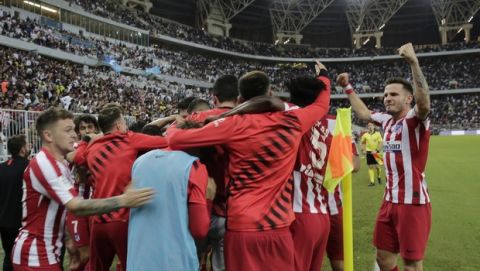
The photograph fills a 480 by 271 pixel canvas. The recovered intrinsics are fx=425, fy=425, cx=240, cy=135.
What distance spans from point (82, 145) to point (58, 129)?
139cm

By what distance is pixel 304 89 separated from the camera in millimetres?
3969

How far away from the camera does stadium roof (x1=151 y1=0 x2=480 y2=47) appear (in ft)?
216

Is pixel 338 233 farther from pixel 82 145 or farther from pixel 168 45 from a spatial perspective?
pixel 168 45

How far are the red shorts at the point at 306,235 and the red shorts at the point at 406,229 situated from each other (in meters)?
1.16

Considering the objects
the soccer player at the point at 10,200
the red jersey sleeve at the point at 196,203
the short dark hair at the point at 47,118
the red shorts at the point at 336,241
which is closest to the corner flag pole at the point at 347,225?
the red shorts at the point at 336,241

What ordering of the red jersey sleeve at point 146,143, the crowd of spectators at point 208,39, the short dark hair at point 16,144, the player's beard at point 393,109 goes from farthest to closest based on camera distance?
the crowd of spectators at point 208,39 → the short dark hair at point 16,144 → the player's beard at point 393,109 → the red jersey sleeve at point 146,143

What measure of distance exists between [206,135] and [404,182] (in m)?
2.66

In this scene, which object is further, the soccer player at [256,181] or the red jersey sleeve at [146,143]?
the red jersey sleeve at [146,143]

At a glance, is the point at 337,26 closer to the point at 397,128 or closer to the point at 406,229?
the point at 397,128

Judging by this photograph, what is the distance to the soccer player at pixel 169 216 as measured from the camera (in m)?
2.82

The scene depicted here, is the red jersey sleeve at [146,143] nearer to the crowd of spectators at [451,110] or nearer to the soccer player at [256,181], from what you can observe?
the soccer player at [256,181]

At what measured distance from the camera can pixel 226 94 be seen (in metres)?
3.93

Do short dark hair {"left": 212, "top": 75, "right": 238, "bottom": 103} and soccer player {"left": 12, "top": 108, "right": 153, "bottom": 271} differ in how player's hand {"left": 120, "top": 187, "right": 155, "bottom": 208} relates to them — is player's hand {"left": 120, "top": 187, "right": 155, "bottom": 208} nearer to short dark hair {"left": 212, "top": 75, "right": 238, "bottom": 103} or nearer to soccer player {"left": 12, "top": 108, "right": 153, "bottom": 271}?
soccer player {"left": 12, "top": 108, "right": 153, "bottom": 271}

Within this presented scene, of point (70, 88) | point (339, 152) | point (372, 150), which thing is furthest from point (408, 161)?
point (70, 88)
